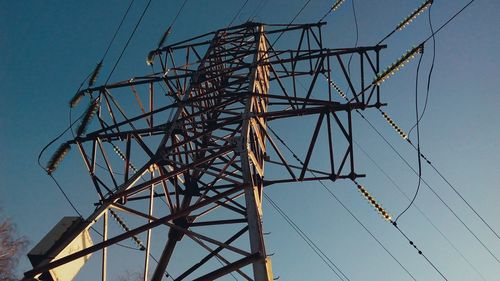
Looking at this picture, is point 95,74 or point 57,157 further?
point 95,74

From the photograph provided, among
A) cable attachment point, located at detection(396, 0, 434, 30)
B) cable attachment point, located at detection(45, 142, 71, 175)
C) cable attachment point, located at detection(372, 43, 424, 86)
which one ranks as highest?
cable attachment point, located at detection(396, 0, 434, 30)

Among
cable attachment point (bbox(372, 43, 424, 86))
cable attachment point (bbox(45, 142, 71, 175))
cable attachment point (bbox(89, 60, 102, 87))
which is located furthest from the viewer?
cable attachment point (bbox(89, 60, 102, 87))

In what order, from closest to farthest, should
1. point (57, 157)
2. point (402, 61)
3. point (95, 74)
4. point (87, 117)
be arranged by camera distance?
point (402, 61) → point (57, 157) → point (87, 117) → point (95, 74)

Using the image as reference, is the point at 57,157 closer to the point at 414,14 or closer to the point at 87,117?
the point at 87,117

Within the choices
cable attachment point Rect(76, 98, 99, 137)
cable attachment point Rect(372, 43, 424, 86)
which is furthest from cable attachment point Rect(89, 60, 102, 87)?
cable attachment point Rect(372, 43, 424, 86)

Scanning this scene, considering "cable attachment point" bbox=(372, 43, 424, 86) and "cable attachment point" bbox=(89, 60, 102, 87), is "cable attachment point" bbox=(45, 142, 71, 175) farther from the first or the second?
"cable attachment point" bbox=(372, 43, 424, 86)

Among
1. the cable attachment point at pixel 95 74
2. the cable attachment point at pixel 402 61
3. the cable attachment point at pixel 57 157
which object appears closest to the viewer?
the cable attachment point at pixel 402 61

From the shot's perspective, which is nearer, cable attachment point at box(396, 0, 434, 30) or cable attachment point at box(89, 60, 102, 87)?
cable attachment point at box(396, 0, 434, 30)

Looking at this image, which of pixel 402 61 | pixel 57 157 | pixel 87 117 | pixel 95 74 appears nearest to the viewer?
pixel 402 61

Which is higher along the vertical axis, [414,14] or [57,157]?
[414,14]

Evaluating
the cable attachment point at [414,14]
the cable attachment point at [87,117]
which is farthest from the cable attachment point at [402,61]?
the cable attachment point at [87,117]

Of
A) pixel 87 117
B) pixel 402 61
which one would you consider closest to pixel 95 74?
pixel 87 117

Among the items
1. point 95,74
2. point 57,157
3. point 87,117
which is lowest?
point 57,157

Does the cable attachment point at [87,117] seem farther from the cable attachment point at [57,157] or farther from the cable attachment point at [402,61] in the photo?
the cable attachment point at [402,61]
